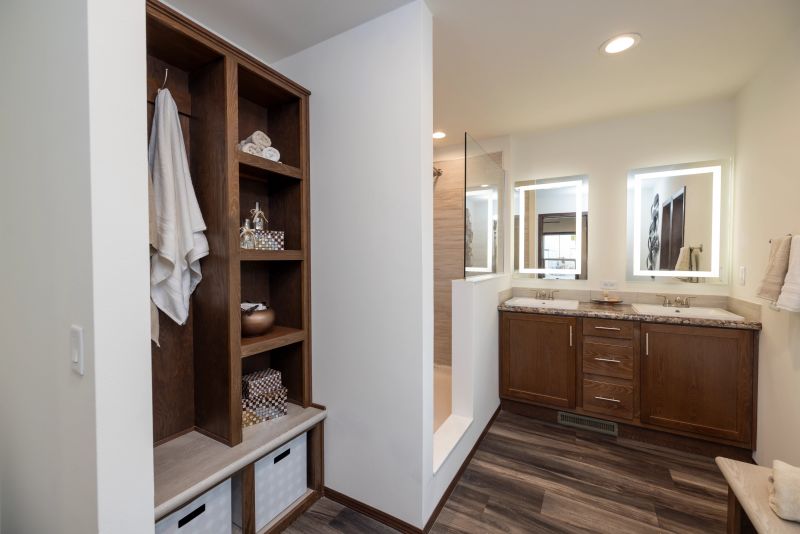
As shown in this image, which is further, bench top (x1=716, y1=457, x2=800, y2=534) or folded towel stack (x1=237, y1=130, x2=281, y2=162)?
folded towel stack (x1=237, y1=130, x2=281, y2=162)

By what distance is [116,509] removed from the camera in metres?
0.92

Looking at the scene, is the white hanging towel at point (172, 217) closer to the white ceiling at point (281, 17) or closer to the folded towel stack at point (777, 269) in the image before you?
the white ceiling at point (281, 17)

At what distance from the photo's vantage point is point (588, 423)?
104 inches

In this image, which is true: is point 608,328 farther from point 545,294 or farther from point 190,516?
point 190,516

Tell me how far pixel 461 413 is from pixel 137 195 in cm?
212

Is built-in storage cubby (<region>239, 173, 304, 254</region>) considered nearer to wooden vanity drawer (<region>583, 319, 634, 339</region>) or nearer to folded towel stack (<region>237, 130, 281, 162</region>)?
folded towel stack (<region>237, 130, 281, 162</region>)

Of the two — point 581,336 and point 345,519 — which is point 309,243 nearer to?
point 345,519

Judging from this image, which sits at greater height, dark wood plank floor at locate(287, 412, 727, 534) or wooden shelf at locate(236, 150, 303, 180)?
wooden shelf at locate(236, 150, 303, 180)

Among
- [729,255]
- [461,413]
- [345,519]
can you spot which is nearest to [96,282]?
[345,519]

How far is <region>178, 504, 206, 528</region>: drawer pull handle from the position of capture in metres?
1.32

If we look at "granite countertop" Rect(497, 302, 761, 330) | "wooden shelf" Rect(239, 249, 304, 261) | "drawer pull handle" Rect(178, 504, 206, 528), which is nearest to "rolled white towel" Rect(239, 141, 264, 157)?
"wooden shelf" Rect(239, 249, 304, 261)

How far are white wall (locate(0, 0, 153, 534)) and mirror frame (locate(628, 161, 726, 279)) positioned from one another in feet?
10.8

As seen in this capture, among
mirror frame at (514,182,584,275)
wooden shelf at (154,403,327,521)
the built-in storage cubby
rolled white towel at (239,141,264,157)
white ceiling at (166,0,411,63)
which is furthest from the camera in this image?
mirror frame at (514,182,584,275)

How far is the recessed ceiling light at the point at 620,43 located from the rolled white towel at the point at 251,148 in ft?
6.23
